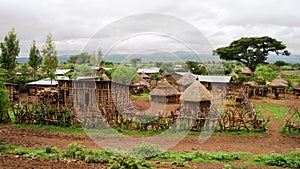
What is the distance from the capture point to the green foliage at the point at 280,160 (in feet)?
29.6

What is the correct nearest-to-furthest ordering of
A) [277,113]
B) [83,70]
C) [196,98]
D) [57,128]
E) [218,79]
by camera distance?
[57,128] < [196,98] < [277,113] < [83,70] < [218,79]

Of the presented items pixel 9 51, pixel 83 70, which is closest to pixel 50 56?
pixel 9 51

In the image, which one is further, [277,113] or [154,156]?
[277,113]

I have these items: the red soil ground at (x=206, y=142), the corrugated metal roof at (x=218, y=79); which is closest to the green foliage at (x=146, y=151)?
the red soil ground at (x=206, y=142)

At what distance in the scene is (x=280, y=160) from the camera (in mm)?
9344

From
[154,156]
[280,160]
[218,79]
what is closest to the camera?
[280,160]

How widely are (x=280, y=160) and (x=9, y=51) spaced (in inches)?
1235

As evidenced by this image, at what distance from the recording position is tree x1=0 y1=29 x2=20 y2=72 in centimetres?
3209

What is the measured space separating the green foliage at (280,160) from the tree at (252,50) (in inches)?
1402

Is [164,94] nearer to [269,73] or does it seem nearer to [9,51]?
[9,51]

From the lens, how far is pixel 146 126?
1402 centimetres

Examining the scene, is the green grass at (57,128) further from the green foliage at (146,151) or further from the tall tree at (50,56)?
the tall tree at (50,56)

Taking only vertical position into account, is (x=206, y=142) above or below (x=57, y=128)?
below

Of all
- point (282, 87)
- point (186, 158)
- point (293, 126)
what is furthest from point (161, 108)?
point (282, 87)
